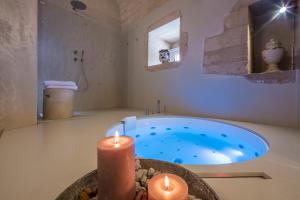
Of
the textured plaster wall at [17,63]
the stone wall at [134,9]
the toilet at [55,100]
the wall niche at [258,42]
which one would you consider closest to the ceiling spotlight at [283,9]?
the wall niche at [258,42]

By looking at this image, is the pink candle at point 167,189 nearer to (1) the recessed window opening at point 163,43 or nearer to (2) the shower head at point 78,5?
(1) the recessed window opening at point 163,43

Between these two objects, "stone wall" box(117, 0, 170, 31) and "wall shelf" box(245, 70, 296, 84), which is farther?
"stone wall" box(117, 0, 170, 31)

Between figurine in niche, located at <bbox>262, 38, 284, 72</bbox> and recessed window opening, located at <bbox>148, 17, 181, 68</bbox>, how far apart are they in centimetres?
144

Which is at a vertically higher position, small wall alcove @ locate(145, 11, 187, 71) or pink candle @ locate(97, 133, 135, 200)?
small wall alcove @ locate(145, 11, 187, 71)

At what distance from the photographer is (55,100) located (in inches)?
80.6

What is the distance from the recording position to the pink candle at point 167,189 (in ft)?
1.04

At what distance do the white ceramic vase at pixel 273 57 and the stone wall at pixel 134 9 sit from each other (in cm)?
202

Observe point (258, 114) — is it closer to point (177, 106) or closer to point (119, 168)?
point (177, 106)

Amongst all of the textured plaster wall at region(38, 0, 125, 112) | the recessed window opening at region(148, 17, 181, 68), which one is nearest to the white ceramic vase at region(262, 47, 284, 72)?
the recessed window opening at region(148, 17, 181, 68)

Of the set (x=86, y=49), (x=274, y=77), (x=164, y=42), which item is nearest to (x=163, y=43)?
(x=164, y=42)

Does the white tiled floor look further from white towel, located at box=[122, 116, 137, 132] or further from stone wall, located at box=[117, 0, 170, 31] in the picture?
stone wall, located at box=[117, 0, 170, 31]

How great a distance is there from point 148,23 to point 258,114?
2.68 metres

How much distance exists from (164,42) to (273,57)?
234cm

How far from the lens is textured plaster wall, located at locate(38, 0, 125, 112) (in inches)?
104
